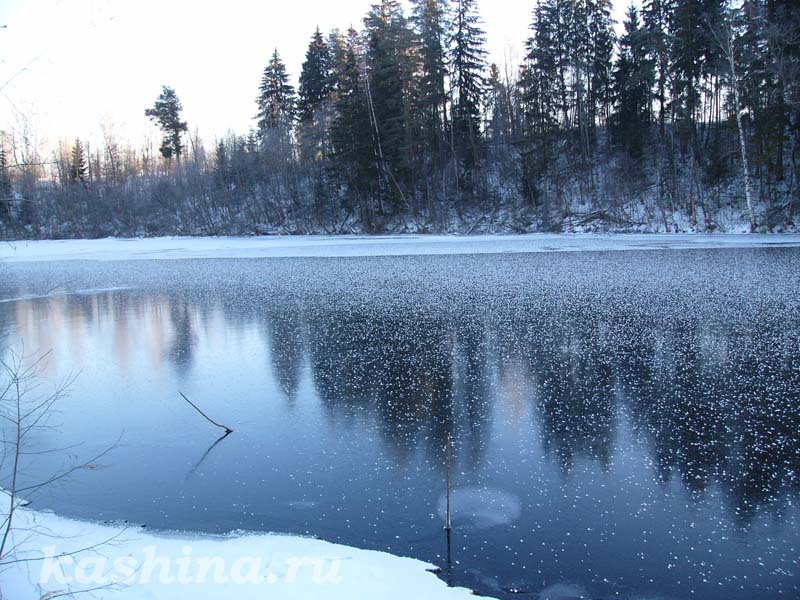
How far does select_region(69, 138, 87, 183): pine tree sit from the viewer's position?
67.2 m

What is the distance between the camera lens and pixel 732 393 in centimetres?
723

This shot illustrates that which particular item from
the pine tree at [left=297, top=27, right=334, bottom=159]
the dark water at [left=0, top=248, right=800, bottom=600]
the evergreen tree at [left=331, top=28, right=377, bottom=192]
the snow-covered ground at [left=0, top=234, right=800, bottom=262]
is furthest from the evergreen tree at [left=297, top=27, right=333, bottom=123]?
the dark water at [left=0, top=248, right=800, bottom=600]

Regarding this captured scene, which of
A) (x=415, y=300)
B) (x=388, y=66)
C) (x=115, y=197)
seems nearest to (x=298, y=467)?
(x=415, y=300)

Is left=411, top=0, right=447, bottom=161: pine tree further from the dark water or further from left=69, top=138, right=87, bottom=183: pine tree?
left=69, top=138, right=87, bottom=183: pine tree

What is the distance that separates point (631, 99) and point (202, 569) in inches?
1694

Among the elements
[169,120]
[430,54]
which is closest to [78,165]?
[169,120]

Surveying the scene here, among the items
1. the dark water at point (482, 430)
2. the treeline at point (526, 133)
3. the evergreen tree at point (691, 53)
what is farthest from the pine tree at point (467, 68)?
the dark water at point (482, 430)

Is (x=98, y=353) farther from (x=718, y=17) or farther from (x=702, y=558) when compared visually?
(x=718, y=17)

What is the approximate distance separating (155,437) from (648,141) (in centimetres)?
4242

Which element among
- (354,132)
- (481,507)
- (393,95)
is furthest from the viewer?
(393,95)

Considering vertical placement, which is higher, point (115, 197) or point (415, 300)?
point (115, 197)

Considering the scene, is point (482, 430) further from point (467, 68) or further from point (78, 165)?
point (78, 165)

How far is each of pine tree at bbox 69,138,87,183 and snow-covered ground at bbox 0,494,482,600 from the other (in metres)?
71.8

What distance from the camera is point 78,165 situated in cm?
6869
